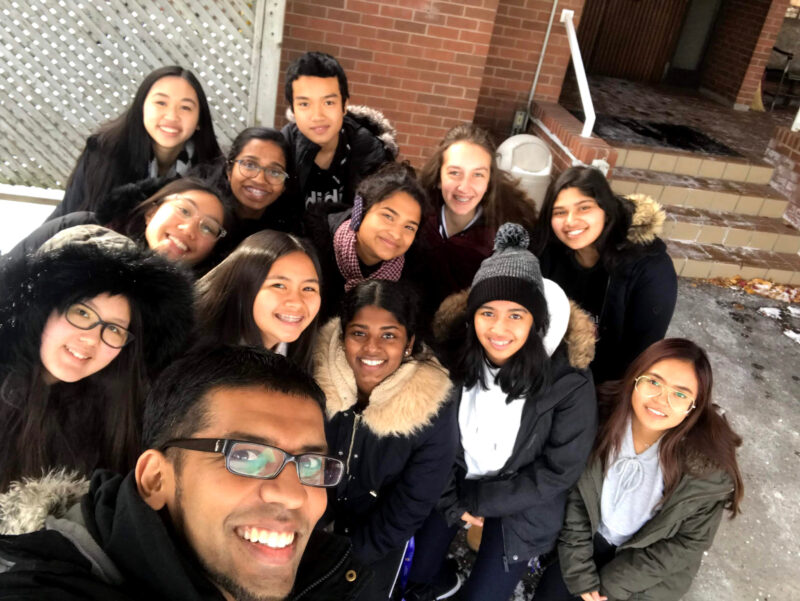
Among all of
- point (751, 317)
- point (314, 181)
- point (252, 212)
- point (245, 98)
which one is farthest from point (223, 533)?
point (751, 317)

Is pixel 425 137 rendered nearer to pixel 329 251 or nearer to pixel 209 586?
pixel 329 251

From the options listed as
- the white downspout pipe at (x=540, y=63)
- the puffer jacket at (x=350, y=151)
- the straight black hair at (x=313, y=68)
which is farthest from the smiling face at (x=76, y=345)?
the white downspout pipe at (x=540, y=63)

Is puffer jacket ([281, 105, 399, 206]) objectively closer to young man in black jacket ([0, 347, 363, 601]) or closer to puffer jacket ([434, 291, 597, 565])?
puffer jacket ([434, 291, 597, 565])

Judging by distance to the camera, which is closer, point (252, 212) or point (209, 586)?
point (209, 586)

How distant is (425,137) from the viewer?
221 inches

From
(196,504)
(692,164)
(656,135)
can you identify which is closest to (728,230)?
(692,164)

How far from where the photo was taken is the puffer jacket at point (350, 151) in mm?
3186

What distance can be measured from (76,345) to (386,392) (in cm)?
100

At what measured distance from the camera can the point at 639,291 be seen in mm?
2803

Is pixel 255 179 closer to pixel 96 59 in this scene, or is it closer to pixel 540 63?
pixel 96 59

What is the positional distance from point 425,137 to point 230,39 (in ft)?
6.12

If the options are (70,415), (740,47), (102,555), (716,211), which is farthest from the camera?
(740,47)

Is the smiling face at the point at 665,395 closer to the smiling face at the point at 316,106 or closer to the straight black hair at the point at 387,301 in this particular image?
the straight black hair at the point at 387,301

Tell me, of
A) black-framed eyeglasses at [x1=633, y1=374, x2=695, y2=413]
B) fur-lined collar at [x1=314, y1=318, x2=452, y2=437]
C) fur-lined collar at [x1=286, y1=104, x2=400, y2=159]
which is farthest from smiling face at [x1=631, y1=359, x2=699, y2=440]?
fur-lined collar at [x1=286, y1=104, x2=400, y2=159]
